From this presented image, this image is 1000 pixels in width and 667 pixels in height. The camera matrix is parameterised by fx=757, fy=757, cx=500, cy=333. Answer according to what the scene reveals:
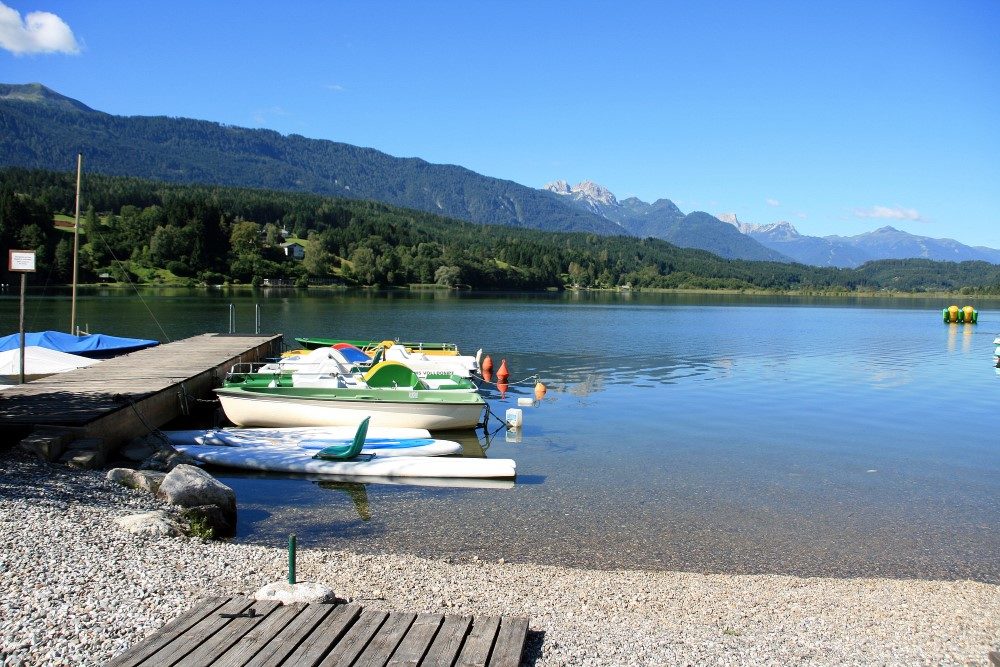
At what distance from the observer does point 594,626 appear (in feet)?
26.2

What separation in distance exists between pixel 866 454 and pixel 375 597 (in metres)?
16.9

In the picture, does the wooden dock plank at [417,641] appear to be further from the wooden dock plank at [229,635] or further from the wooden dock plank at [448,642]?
the wooden dock plank at [229,635]

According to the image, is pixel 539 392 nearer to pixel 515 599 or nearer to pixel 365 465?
pixel 365 465

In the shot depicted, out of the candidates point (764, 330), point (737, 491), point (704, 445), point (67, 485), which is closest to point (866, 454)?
point (704, 445)

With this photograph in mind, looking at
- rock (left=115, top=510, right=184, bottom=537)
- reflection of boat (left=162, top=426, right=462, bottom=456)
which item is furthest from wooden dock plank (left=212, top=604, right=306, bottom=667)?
reflection of boat (left=162, top=426, right=462, bottom=456)

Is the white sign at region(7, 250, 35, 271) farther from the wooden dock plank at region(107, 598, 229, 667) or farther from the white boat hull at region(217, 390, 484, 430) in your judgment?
the wooden dock plank at region(107, 598, 229, 667)

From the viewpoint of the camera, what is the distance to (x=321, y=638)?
6.39m

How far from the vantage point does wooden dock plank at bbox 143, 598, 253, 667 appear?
5883 millimetres

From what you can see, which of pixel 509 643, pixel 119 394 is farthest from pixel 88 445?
pixel 509 643

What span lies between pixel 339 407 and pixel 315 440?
6.48 feet

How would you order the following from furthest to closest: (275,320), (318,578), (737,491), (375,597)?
(275,320) < (737,491) < (318,578) < (375,597)

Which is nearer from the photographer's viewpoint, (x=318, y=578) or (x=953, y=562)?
(x=318, y=578)

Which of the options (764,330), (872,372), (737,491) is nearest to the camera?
(737,491)

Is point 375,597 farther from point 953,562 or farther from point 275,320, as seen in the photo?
point 275,320
